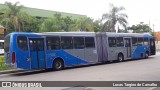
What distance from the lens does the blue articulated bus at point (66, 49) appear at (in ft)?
58.0

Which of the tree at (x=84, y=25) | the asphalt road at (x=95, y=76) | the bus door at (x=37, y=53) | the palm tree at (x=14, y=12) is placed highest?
the palm tree at (x=14, y=12)

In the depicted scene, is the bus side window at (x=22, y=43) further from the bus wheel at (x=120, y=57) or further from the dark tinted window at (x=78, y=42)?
the bus wheel at (x=120, y=57)

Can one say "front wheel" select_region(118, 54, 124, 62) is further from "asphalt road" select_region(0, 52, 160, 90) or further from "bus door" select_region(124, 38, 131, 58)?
"asphalt road" select_region(0, 52, 160, 90)

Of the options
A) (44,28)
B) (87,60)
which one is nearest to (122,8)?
(44,28)

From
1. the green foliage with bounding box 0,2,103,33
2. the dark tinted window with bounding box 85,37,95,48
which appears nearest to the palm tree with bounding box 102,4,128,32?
the green foliage with bounding box 0,2,103,33

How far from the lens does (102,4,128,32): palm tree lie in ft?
170

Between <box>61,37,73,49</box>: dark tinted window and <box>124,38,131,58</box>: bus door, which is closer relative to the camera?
<box>61,37,73,49</box>: dark tinted window

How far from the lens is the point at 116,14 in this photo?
5178 cm

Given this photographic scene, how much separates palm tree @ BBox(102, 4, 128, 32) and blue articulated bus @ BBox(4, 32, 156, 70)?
22.7 m

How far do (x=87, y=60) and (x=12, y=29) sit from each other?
3879 centimetres

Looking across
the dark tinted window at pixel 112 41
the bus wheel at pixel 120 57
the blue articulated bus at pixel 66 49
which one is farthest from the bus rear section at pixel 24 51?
the bus wheel at pixel 120 57

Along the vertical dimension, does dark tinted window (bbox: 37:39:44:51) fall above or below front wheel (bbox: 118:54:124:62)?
above

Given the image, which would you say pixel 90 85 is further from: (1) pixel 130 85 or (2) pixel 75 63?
(2) pixel 75 63

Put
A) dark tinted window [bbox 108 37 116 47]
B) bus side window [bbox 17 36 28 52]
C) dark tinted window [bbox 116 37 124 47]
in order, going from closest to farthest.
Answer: bus side window [bbox 17 36 28 52] < dark tinted window [bbox 108 37 116 47] < dark tinted window [bbox 116 37 124 47]
